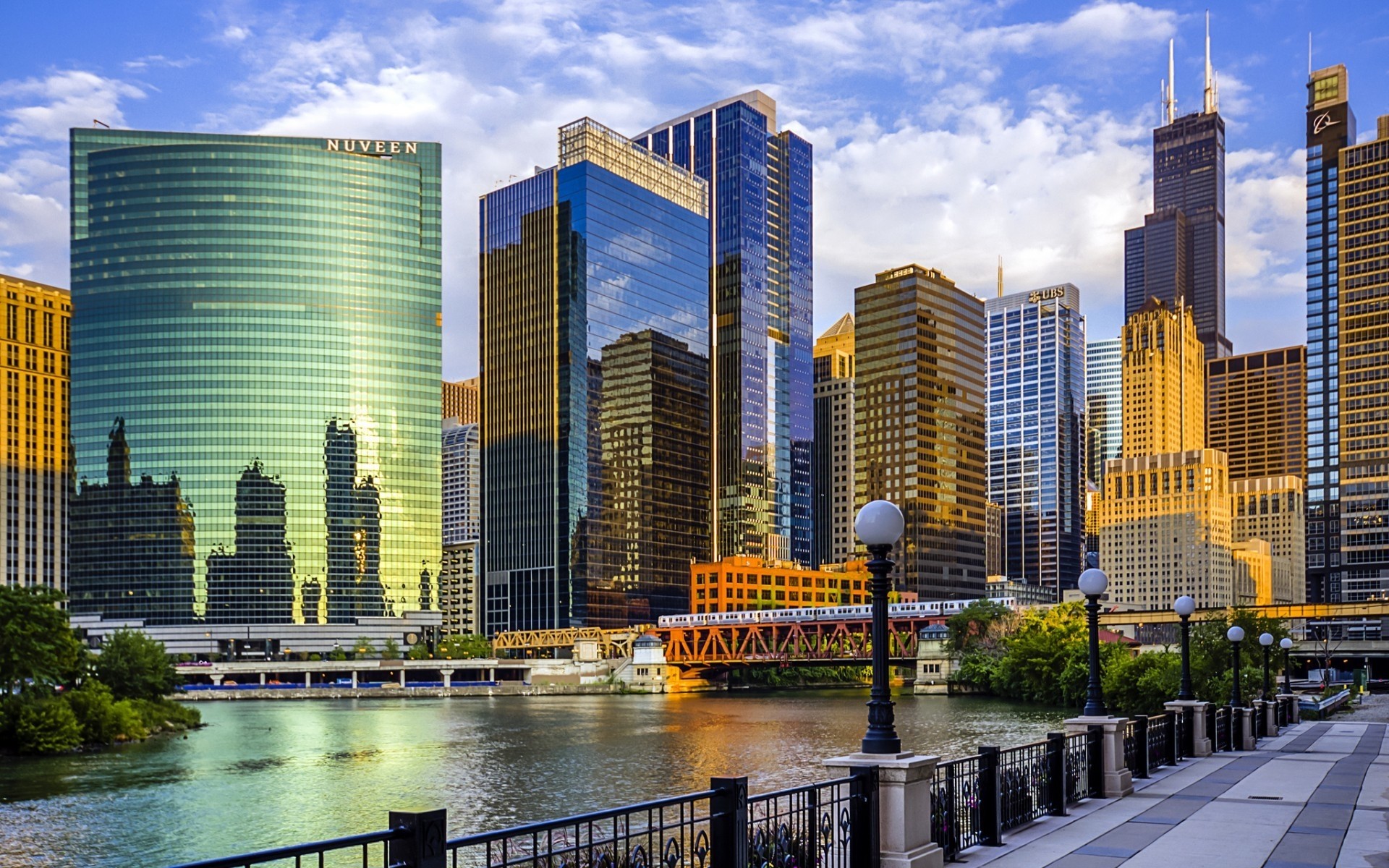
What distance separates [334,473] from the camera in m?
188

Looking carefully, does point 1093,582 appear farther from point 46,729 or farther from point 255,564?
point 255,564

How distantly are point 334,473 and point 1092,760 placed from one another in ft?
577

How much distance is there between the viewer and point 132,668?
3610 inches

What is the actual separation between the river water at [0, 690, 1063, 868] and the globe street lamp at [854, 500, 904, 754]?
1680 cm

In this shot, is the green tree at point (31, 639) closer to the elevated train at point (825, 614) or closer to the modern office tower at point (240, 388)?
the elevated train at point (825, 614)

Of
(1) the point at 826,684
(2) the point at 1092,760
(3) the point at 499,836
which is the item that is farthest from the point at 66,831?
(1) the point at 826,684

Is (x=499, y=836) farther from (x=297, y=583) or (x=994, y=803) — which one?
(x=297, y=583)

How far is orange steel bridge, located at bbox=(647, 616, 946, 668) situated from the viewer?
153 meters

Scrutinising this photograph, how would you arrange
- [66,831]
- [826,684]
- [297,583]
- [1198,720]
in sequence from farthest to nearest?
[297,583], [826,684], [66,831], [1198,720]

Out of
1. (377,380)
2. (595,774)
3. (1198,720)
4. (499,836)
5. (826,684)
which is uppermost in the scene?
(377,380)

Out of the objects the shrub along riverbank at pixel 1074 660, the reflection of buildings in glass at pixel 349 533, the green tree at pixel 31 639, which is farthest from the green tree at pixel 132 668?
the reflection of buildings in glass at pixel 349 533

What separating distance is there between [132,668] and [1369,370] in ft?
591

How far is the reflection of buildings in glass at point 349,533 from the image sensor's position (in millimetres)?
188375

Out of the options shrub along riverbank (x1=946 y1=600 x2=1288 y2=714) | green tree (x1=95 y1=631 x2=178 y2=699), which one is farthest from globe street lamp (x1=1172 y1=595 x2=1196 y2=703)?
green tree (x1=95 y1=631 x2=178 y2=699)
